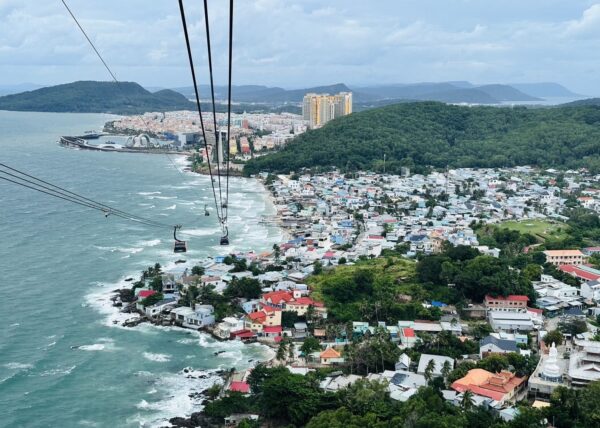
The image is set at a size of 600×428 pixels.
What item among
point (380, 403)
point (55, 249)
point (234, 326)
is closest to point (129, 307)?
point (234, 326)

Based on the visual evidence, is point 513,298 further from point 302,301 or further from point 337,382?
point 337,382

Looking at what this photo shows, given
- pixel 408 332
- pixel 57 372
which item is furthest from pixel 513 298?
pixel 57 372

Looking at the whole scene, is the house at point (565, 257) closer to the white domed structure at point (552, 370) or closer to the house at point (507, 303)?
the house at point (507, 303)

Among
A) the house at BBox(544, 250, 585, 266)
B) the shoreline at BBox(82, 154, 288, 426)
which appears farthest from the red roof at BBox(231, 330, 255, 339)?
the house at BBox(544, 250, 585, 266)

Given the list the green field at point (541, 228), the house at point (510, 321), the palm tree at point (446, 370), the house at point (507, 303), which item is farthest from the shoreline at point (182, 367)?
the green field at point (541, 228)

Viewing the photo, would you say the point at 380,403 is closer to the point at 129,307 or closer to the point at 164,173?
the point at 129,307

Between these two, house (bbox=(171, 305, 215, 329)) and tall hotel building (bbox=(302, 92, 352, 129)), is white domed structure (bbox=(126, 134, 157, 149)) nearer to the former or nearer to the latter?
tall hotel building (bbox=(302, 92, 352, 129))
